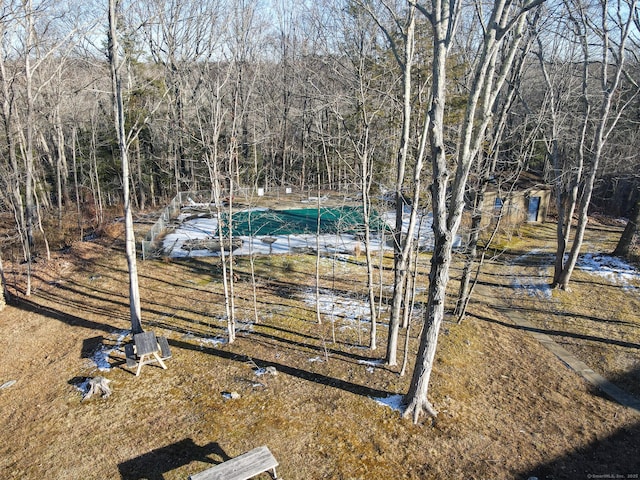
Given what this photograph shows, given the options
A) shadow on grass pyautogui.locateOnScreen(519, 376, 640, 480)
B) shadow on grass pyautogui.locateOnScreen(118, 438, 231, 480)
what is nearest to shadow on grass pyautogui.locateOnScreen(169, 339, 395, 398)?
shadow on grass pyautogui.locateOnScreen(118, 438, 231, 480)

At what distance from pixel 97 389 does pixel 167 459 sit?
2.45 metres

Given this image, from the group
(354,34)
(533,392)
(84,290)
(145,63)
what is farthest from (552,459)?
(145,63)

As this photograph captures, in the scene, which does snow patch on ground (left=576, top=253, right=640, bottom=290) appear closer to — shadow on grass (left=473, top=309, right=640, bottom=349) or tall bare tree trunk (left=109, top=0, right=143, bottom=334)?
shadow on grass (left=473, top=309, right=640, bottom=349)

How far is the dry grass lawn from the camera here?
6.16 metres

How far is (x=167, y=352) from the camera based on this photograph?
27.3 feet

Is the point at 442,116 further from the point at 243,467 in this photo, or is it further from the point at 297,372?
the point at 243,467

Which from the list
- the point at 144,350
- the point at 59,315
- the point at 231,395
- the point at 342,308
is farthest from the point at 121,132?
the point at 342,308

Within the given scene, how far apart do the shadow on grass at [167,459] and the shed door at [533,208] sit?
20895 mm

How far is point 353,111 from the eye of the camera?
15250 mm

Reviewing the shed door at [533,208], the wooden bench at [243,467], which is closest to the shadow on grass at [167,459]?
the wooden bench at [243,467]

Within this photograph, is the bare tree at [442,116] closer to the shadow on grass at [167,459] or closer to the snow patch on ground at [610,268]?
the shadow on grass at [167,459]

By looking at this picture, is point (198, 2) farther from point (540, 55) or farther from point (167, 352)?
point (167, 352)

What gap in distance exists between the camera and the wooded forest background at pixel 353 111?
7160mm

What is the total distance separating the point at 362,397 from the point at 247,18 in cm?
2037
